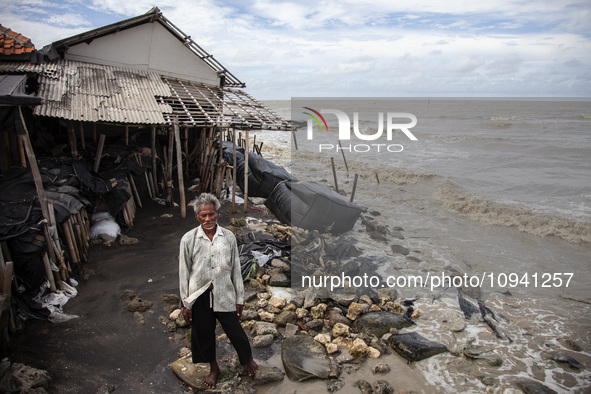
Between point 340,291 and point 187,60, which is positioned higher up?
point 187,60

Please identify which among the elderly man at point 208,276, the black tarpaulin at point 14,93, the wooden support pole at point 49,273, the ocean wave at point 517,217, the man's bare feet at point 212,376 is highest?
the black tarpaulin at point 14,93

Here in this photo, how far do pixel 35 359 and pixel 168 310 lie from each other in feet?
4.56

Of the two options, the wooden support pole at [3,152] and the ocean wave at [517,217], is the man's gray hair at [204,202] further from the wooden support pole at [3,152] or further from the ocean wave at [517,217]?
the ocean wave at [517,217]

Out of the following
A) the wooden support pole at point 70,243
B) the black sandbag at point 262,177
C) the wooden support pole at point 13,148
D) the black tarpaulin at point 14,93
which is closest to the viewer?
the black tarpaulin at point 14,93

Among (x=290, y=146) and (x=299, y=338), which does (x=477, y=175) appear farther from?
(x=299, y=338)

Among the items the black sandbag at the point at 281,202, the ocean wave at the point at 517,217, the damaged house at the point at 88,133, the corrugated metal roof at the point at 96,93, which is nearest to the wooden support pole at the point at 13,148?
the damaged house at the point at 88,133

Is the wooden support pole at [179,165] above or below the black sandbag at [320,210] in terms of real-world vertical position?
above

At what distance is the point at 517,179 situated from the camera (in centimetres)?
1493

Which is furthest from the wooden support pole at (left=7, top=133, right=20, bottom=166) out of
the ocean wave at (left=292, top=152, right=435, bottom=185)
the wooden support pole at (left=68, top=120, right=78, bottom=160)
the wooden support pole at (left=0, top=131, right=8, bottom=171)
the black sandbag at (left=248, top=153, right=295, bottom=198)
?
the ocean wave at (left=292, top=152, right=435, bottom=185)

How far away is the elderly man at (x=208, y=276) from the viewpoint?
2.95 meters

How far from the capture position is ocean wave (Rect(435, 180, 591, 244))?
385 inches

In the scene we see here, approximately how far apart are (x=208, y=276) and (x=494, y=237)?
8.63m

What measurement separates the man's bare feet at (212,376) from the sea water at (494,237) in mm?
2216

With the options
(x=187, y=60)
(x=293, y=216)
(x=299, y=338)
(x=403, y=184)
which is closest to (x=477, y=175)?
(x=403, y=184)
